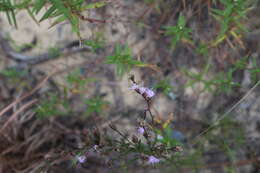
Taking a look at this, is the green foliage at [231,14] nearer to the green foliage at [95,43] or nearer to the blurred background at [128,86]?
the blurred background at [128,86]

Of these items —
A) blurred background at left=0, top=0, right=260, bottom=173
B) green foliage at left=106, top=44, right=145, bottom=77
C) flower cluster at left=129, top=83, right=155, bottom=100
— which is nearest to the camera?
flower cluster at left=129, top=83, right=155, bottom=100

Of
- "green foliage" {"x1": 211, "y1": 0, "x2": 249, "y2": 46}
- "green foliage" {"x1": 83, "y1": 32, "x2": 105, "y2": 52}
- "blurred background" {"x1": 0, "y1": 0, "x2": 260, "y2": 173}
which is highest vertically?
"green foliage" {"x1": 211, "y1": 0, "x2": 249, "y2": 46}

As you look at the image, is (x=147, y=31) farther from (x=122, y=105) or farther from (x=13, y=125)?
(x=13, y=125)

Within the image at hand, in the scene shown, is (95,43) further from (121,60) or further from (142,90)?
(142,90)

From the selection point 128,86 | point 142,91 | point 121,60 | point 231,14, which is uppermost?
point 231,14

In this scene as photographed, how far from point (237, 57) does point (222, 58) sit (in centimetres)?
15

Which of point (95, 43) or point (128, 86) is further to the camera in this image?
point (128, 86)

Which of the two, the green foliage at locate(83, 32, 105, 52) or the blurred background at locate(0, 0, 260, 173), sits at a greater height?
the green foliage at locate(83, 32, 105, 52)

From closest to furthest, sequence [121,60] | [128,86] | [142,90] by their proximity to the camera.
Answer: [142,90] < [121,60] < [128,86]

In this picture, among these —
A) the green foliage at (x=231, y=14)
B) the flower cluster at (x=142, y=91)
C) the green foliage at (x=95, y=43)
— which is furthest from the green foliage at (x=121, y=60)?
the green foliage at (x=231, y=14)

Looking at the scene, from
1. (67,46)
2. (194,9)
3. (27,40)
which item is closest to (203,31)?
(194,9)

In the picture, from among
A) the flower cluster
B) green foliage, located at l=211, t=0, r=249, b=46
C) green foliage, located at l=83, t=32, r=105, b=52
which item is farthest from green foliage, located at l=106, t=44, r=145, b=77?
green foliage, located at l=211, t=0, r=249, b=46

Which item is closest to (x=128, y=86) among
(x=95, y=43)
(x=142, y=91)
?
(x=95, y=43)

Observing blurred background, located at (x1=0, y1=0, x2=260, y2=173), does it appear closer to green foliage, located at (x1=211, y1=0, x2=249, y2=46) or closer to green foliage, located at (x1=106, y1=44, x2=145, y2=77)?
green foliage, located at (x1=211, y1=0, x2=249, y2=46)
